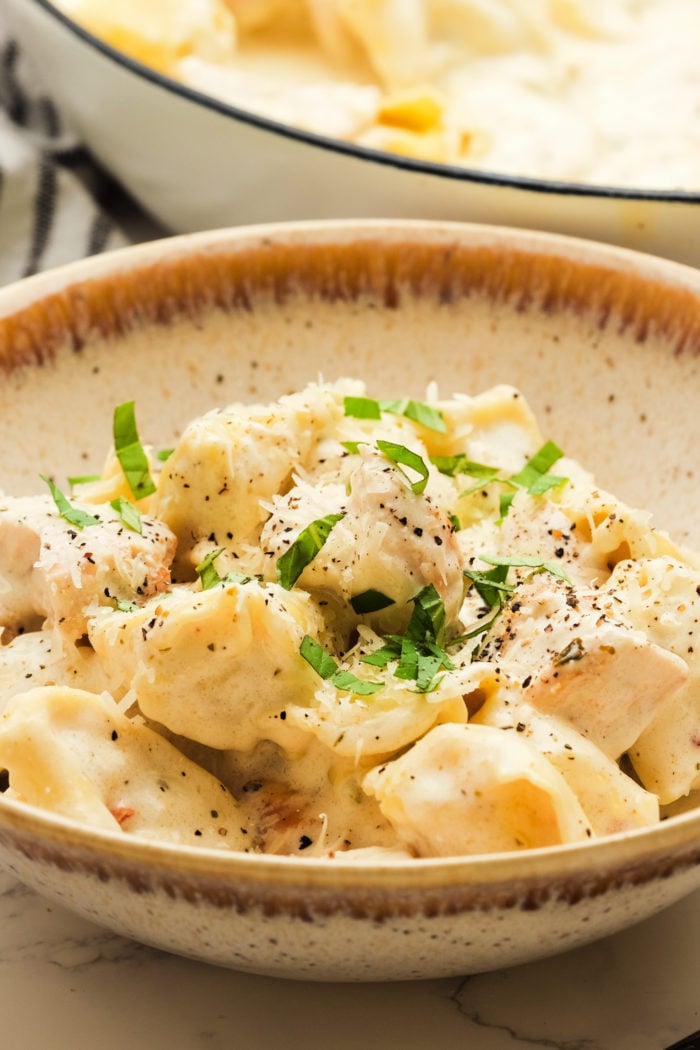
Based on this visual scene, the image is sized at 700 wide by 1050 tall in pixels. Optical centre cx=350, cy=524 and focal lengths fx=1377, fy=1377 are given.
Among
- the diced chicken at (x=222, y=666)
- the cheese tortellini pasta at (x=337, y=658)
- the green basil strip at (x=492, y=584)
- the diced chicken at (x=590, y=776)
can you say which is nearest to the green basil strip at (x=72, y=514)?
the cheese tortellini pasta at (x=337, y=658)

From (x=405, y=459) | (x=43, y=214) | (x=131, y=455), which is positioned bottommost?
(x=43, y=214)

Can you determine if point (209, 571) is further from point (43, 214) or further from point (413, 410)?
point (43, 214)

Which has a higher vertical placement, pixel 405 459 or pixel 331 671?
pixel 405 459

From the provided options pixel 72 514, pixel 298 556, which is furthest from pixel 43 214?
pixel 298 556

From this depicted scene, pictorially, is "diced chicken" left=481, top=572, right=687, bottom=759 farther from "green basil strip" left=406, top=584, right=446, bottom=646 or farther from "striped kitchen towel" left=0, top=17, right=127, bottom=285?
"striped kitchen towel" left=0, top=17, right=127, bottom=285

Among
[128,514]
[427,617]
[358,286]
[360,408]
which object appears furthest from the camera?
[358,286]

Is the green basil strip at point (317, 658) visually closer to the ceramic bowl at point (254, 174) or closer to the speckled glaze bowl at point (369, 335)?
the speckled glaze bowl at point (369, 335)

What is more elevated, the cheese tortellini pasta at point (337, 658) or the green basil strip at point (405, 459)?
the green basil strip at point (405, 459)
